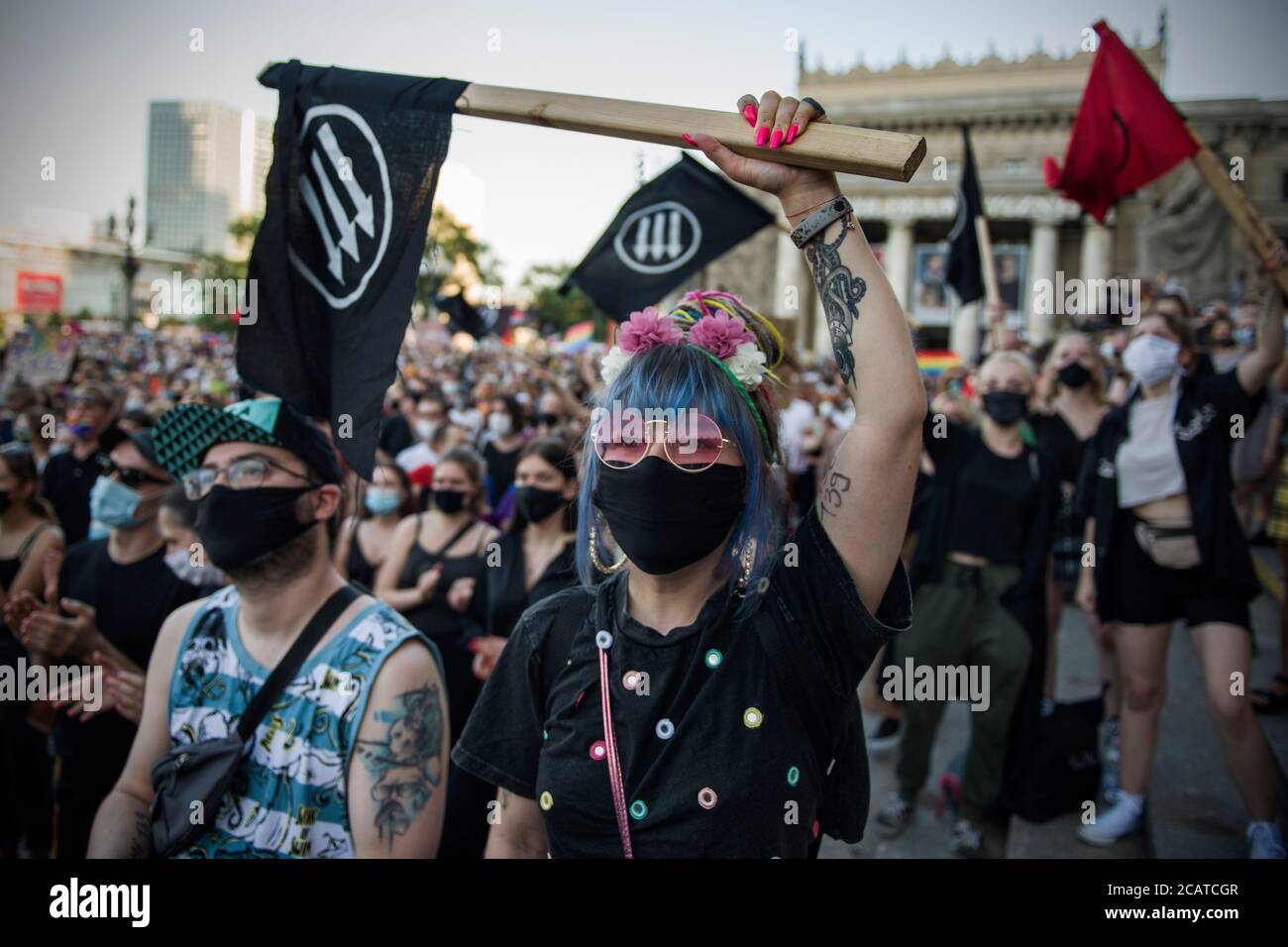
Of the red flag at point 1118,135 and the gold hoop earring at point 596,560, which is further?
the red flag at point 1118,135

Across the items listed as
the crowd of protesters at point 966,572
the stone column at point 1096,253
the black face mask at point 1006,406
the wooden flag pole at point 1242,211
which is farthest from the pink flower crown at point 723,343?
the stone column at point 1096,253

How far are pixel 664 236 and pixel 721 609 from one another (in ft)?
10.7

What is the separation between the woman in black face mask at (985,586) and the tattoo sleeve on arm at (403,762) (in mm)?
2875

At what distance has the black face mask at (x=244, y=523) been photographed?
240 cm

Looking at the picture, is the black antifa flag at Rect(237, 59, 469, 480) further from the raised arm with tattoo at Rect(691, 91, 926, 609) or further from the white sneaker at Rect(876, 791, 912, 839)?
the white sneaker at Rect(876, 791, 912, 839)

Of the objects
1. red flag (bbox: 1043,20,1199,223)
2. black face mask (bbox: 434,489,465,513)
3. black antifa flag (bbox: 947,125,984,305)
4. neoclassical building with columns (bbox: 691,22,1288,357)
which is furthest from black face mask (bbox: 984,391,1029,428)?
neoclassical building with columns (bbox: 691,22,1288,357)

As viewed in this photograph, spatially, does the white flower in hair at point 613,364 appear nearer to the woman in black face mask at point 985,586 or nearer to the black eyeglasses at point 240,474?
the black eyeglasses at point 240,474

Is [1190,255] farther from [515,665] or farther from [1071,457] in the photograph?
[515,665]

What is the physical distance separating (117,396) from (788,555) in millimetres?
8188

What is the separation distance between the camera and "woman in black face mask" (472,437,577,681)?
167 inches

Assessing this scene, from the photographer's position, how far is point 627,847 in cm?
168

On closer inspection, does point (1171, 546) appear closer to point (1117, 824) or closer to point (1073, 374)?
point (1117, 824)

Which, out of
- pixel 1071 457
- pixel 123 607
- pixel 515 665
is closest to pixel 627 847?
pixel 515 665

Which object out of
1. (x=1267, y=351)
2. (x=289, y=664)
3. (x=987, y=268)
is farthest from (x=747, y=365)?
(x=987, y=268)
